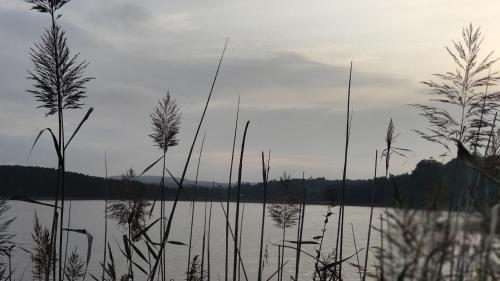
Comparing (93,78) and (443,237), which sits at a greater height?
(93,78)

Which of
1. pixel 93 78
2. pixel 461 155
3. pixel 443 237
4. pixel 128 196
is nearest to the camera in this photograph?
pixel 443 237

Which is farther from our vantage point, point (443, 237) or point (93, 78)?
point (93, 78)

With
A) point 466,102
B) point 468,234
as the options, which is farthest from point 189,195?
point 468,234

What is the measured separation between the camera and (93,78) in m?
4.18

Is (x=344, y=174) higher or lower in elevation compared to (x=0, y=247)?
higher

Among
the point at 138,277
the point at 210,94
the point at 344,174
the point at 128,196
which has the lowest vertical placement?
the point at 138,277

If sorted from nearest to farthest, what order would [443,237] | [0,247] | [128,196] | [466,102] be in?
[443,237] → [0,247] → [466,102] → [128,196]

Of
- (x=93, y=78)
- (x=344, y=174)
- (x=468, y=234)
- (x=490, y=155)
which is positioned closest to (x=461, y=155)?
(x=490, y=155)

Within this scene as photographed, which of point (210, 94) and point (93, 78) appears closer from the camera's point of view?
point (210, 94)

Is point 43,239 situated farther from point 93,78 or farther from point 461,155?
point 461,155

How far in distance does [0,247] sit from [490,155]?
10.6 ft

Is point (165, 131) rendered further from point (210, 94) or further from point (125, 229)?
point (210, 94)

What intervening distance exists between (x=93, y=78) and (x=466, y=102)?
2941 millimetres

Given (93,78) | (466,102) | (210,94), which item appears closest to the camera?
(210,94)
